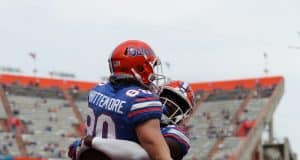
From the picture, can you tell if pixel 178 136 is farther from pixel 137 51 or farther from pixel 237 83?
pixel 237 83

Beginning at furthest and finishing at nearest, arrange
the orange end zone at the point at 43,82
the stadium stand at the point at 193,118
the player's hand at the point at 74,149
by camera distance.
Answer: the orange end zone at the point at 43,82 → the stadium stand at the point at 193,118 → the player's hand at the point at 74,149

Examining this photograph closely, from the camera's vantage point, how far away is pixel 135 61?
10.8ft

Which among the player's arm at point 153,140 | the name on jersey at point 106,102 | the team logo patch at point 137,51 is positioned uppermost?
the team logo patch at point 137,51

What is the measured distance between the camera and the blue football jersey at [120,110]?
10.2 feet

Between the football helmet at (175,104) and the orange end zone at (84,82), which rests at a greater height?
→ the football helmet at (175,104)

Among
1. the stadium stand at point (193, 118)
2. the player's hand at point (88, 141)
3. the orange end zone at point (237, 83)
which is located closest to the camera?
the player's hand at point (88, 141)

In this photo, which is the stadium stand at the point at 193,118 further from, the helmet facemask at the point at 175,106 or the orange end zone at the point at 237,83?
the helmet facemask at the point at 175,106

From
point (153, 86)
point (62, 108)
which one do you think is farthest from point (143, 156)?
point (62, 108)

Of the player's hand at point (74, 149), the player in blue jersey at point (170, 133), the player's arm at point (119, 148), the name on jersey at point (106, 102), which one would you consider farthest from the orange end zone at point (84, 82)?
the player's arm at point (119, 148)

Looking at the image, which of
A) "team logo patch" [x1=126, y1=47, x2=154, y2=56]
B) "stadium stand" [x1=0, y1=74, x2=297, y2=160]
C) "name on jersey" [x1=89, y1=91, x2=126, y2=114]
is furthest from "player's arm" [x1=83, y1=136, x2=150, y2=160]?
"stadium stand" [x1=0, y1=74, x2=297, y2=160]

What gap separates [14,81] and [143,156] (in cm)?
4280

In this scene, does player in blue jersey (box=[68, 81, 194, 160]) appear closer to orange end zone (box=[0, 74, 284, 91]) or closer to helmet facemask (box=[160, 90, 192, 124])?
helmet facemask (box=[160, 90, 192, 124])

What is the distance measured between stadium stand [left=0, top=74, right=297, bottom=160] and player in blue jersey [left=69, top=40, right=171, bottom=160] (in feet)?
109

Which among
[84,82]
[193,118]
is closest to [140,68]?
[193,118]
